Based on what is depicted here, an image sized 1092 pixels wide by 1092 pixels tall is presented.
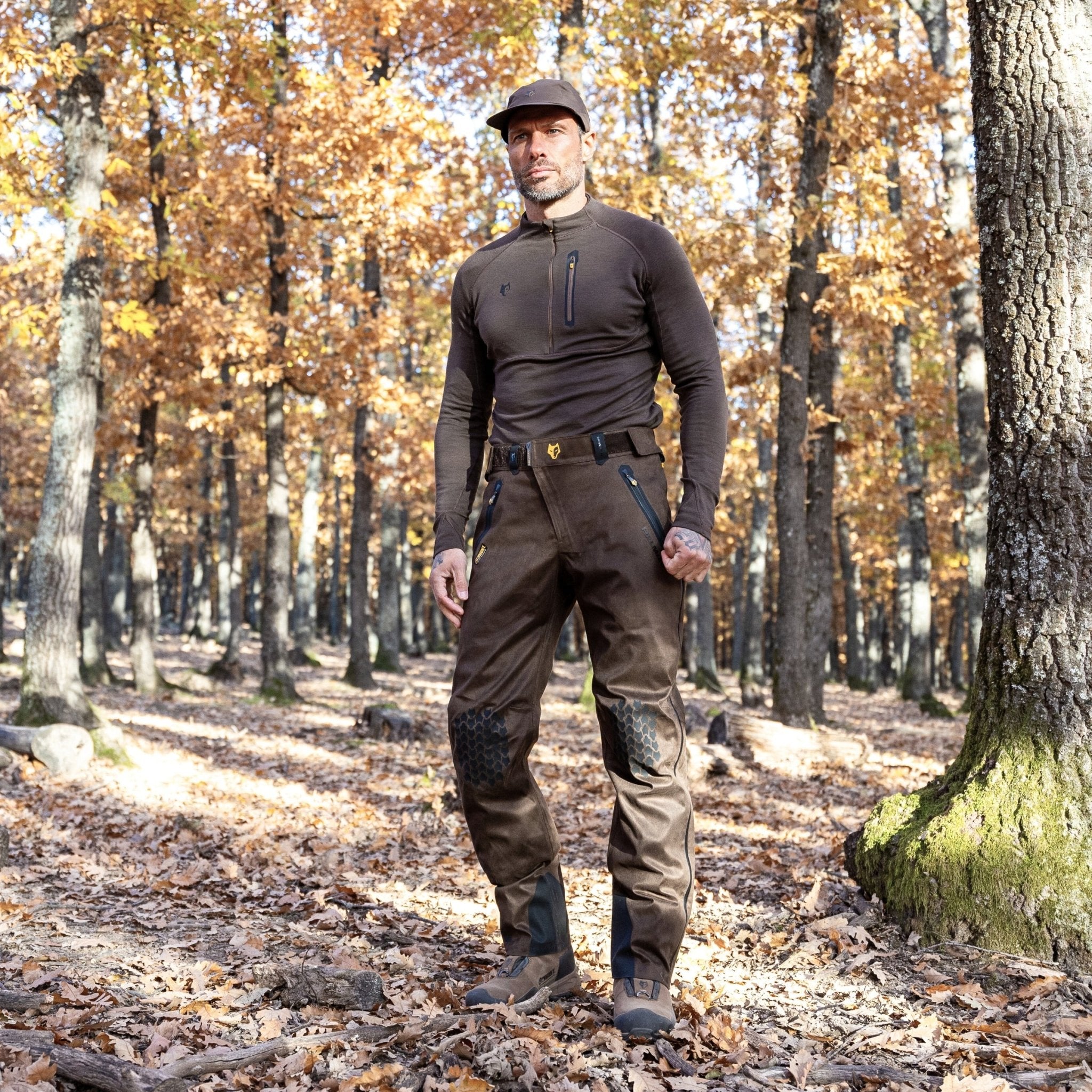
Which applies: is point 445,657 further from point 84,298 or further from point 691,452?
point 691,452

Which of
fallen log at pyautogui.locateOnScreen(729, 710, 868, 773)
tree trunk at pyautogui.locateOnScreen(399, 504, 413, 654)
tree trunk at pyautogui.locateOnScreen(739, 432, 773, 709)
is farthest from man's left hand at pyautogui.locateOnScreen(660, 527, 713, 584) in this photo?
tree trunk at pyautogui.locateOnScreen(399, 504, 413, 654)

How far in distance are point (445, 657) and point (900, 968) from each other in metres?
27.8

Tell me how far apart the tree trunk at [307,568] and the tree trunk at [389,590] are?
214 cm

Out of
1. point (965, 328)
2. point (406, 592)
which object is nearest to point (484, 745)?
point (965, 328)

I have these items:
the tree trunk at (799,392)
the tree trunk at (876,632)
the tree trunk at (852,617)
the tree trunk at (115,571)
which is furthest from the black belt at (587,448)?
the tree trunk at (876,632)

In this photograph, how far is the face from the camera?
11.3 feet

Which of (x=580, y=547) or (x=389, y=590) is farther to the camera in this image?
(x=389, y=590)

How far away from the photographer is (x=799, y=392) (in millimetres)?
11500

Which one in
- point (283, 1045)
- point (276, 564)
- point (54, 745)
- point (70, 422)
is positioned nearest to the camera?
point (283, 1045)

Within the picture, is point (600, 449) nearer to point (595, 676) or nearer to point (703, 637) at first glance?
point (595, 676)

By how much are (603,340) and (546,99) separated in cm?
79

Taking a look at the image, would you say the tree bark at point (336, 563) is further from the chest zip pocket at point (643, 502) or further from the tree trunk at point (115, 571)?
the chest zip pocket at point (643, 502)

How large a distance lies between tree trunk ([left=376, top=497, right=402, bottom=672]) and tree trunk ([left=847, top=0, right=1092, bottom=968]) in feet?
53.3

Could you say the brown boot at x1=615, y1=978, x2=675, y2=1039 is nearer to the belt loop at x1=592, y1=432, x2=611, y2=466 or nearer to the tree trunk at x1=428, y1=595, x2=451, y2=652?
the belt loop at x1=592, y1=432, x2=611, y2=466
